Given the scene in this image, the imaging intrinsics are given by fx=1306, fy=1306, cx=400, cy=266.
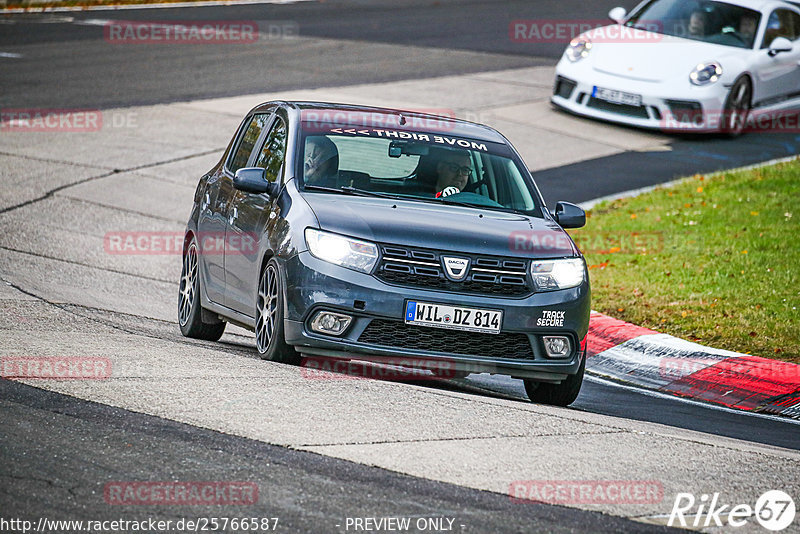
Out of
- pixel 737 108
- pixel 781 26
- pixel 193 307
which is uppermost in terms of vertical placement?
pixel 781 26

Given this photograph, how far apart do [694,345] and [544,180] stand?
6896mm

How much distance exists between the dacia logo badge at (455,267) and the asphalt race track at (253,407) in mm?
662

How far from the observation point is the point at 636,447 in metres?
6.33

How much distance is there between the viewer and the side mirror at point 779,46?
1967 centimetres

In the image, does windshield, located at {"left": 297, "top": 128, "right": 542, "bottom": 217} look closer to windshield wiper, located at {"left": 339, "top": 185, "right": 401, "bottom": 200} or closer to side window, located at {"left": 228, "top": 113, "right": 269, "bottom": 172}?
windshield wiper, located at {"left": 339, "top": 185, "right": 401, "bottom": 200}

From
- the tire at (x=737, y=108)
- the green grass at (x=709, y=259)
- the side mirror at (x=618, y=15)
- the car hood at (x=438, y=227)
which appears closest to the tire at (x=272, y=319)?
the car hood at (x=438, y=227)

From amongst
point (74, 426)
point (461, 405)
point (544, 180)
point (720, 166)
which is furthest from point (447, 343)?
point (720, 166)

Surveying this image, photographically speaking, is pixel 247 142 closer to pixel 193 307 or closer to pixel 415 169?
pixel 193 307

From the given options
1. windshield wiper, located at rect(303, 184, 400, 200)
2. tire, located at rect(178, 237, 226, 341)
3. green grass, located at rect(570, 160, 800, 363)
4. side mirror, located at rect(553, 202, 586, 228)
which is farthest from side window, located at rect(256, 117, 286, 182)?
green grass, located at rect(570, 160, 800, 363)

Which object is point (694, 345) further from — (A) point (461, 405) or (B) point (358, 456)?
(B) point (358, 456)

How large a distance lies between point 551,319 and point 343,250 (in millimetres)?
1287

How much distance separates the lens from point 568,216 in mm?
8531

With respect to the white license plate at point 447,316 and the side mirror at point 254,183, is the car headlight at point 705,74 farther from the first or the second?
the white license plate at point 447,316

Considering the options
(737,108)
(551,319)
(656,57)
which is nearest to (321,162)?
(551,319)
